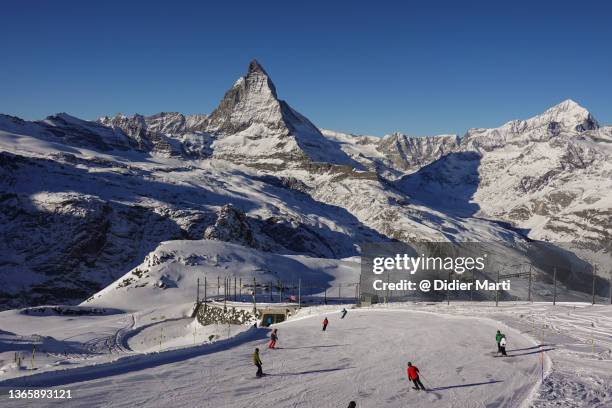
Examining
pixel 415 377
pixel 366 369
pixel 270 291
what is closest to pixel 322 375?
pixel 366 369

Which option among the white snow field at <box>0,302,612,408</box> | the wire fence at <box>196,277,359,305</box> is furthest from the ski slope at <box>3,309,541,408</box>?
the wire fence at <box>196,277,359,305</box>

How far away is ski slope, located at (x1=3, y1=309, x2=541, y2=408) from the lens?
28125mm

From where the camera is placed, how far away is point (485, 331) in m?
51.5

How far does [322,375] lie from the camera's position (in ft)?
112

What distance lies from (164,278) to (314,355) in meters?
96.8

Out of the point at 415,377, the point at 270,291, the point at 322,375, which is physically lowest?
the point at 270,291

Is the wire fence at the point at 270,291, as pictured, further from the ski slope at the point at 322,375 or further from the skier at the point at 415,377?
the skier at the point at 415,377

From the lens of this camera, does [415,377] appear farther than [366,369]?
No

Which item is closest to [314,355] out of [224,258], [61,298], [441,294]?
[224,258]

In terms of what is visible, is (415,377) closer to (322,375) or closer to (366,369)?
(366,369)

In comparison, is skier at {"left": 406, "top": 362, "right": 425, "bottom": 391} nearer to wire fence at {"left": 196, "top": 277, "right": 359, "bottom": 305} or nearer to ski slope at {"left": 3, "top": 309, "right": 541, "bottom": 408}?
ski slope at {"left": 3, "top": 309, "right": 541, "bottom": 408}

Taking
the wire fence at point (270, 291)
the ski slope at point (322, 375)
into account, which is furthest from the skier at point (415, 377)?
the wire fence at point (270, 291)

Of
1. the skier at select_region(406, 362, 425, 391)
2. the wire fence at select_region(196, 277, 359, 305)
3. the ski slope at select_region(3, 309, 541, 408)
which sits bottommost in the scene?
the wire fence at select_region(196, 277, 359, 305)

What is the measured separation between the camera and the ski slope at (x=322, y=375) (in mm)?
28125
